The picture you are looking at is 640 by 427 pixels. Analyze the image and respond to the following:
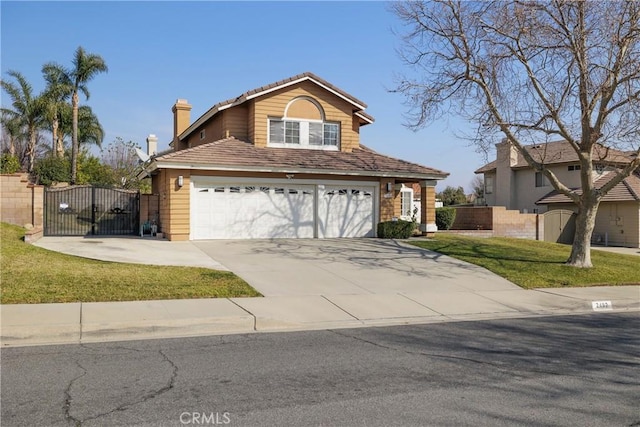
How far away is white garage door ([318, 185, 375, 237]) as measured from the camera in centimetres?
2153

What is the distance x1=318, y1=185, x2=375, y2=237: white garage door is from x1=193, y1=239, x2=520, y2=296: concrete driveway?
1780 mm

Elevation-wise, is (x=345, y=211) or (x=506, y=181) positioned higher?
(x=506, y=181)

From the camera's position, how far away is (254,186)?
20.4m

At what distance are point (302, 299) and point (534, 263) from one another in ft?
30.3

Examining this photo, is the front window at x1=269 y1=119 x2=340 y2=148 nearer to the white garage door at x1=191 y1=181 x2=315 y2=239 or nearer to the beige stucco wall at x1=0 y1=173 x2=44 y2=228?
the white garage door at x1=191 y1=181 x2=315 y2=239

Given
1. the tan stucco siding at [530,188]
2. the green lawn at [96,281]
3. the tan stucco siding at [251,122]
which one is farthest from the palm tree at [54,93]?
the tan stucco siding at [530,188]

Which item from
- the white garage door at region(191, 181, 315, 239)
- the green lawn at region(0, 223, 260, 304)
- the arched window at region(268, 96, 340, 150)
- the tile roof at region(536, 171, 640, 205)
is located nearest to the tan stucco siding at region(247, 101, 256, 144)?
the arched window at region(268, 96, 340, 150)

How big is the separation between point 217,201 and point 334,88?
284 inches

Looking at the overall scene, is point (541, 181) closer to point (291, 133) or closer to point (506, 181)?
point (506, 181)

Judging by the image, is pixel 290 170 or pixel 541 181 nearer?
pixel 290 170

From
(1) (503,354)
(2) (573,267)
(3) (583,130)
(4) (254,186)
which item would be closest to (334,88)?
(4) (254,186)

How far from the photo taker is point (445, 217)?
2906 centimetres

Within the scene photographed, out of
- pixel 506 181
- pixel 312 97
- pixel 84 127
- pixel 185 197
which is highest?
pixel 84 127

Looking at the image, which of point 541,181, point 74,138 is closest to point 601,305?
point 541,181
